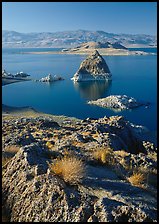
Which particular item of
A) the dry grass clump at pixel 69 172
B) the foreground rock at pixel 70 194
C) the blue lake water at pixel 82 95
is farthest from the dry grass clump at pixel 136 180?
the blue lake water at pixel 82 95

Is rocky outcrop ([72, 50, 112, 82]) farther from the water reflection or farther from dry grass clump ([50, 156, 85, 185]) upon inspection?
dry grass clump ([50, 156, 85, 185])

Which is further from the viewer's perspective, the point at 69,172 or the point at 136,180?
the point at 136,180

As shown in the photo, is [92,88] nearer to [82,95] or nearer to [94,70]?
[82,95]

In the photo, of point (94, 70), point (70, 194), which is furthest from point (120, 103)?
point (70, 194)

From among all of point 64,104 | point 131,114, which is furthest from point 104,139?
point 64,104

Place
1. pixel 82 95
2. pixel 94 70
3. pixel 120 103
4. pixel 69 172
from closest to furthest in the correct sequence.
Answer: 1. pixel 69 172
2. pixel 120 103
3. pixel 82 95
4. pixel 94 70

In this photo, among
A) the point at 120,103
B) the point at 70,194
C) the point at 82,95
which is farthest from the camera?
the point at 82,95

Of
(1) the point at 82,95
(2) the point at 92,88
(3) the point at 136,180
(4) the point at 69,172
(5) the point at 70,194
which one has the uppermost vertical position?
(2) the point at 92,88

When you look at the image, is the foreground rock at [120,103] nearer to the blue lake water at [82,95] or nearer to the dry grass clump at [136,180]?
the blue lake water at [82,95]

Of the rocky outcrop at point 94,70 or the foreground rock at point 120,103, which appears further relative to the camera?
the rocky outcrop at point 94,70
